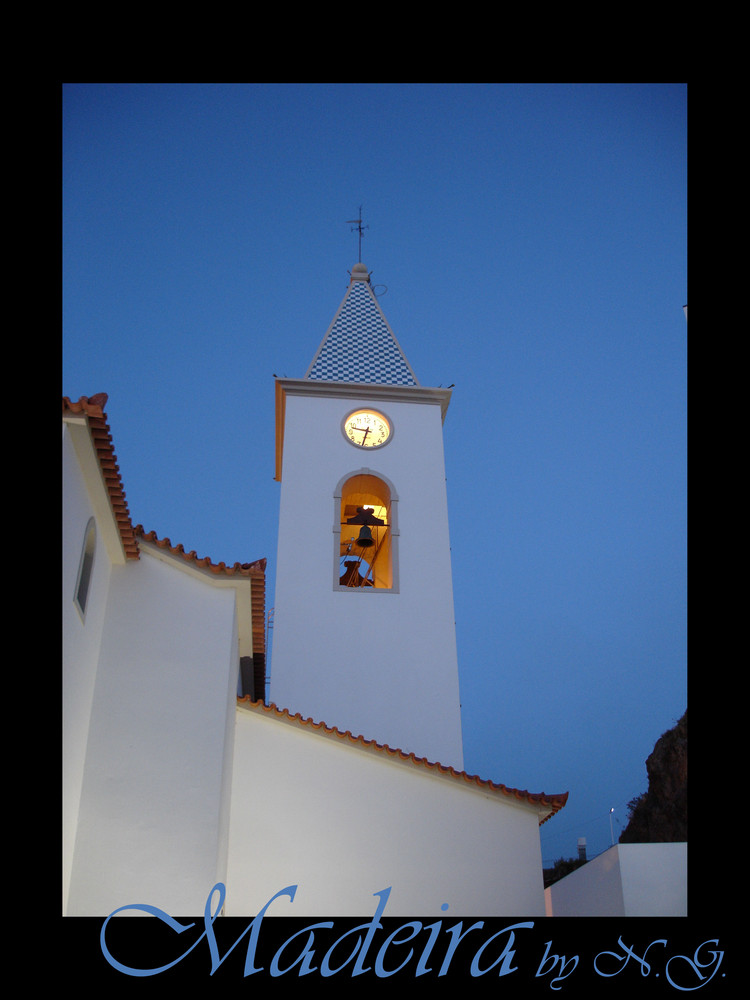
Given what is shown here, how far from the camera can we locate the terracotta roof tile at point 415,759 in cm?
927

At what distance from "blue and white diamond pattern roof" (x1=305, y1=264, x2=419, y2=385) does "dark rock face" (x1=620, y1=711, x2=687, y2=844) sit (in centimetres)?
853

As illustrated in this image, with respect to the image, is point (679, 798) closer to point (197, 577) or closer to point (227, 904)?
Answer: point (227, 904)

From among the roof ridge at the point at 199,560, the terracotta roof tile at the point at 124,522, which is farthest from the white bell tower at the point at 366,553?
the roof ridge at the point at 199,560

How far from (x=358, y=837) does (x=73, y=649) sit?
431 cm

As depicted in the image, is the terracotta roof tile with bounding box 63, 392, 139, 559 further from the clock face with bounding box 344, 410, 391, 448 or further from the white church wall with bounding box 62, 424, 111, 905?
the clock face with bounding box 344, 410, 391, 448

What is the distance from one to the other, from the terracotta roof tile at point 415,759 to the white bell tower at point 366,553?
2.73 meters

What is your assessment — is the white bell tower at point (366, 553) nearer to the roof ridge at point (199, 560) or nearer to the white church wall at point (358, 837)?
the white church wall at point (358, 837)

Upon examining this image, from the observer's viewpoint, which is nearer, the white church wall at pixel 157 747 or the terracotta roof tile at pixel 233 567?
the white church wall at pixel 157 747

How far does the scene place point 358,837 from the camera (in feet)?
30.2

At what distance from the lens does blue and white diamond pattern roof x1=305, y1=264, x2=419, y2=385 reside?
644 inches

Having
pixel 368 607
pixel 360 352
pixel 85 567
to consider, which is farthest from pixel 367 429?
pixel 85 567

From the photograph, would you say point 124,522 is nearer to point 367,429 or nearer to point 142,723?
point 142,723
